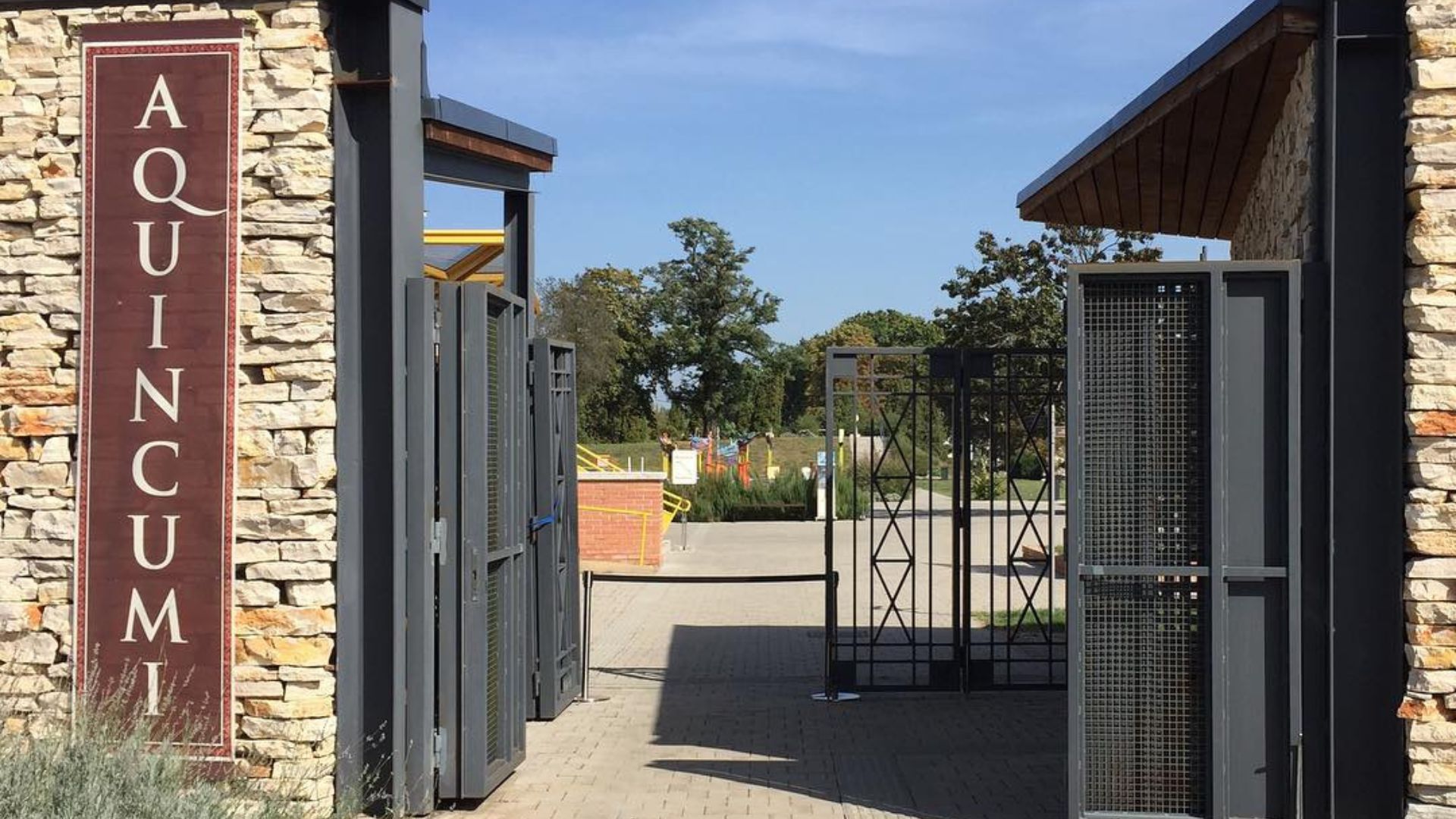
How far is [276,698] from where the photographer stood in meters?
Result: 7.14

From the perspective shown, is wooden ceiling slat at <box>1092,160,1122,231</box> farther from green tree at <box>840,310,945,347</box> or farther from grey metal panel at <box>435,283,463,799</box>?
green tree at <box>840,310,945,347</box>

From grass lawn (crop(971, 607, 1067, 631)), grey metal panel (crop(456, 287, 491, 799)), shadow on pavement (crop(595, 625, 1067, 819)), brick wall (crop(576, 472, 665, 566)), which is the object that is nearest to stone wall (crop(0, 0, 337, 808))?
grey metal panel (crop(456, 287, 491, 799))

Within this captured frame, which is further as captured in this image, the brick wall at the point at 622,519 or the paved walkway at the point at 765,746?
the brick wall at the point at 622,519

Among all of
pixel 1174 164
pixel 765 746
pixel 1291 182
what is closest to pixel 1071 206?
pixel 1174 164

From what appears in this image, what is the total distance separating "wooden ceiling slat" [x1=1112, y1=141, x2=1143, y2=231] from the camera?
927 centimetres

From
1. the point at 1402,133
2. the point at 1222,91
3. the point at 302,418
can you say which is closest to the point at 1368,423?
the point at 1402,133

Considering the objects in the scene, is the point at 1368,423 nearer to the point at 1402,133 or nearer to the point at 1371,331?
the point at 1371,331

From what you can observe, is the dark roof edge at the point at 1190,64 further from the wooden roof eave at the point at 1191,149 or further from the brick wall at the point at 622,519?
the brick wall at the point at 622,519

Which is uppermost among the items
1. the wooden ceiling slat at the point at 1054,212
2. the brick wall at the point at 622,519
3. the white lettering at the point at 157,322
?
the wooden ceiling slat at the point at 1054,212

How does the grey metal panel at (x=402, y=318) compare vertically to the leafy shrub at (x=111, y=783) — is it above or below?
above

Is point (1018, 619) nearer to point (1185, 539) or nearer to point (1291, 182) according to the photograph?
point (1291, 182)

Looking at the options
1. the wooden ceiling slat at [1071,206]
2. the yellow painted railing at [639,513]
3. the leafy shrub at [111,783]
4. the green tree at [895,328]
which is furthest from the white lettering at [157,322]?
the green tree at [895,328]

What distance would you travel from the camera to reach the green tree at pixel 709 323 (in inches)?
2361

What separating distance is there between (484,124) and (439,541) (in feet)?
8.31
